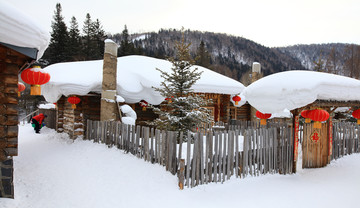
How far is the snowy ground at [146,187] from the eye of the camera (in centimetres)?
497

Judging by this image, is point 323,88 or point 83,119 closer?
point 323,88

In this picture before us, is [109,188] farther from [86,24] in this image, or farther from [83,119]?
[86,24]

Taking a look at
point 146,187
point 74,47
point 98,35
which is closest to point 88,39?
point 98,35

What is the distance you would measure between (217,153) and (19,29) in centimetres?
520

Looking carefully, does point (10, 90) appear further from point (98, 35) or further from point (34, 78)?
point (98, 35)

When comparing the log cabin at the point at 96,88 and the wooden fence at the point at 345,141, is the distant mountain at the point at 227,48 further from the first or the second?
the wooden fence at the point at 345,141

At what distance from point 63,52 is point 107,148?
3614 cm

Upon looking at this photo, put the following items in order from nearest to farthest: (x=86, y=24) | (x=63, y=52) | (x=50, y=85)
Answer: (x=50, y=85), (x=63, y=52), (x=86, y=24)

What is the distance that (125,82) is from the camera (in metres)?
11.2

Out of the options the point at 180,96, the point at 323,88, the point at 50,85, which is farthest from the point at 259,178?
the point at 50,85

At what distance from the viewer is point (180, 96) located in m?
8.38

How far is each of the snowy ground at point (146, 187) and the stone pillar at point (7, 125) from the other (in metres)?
0.39

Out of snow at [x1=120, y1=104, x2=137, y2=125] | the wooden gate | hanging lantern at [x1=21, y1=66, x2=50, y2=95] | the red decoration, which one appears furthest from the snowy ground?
hanging lantern at [x1=21, y1=66, x2=50, y2=95]

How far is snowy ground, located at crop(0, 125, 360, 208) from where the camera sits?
4973 mm
